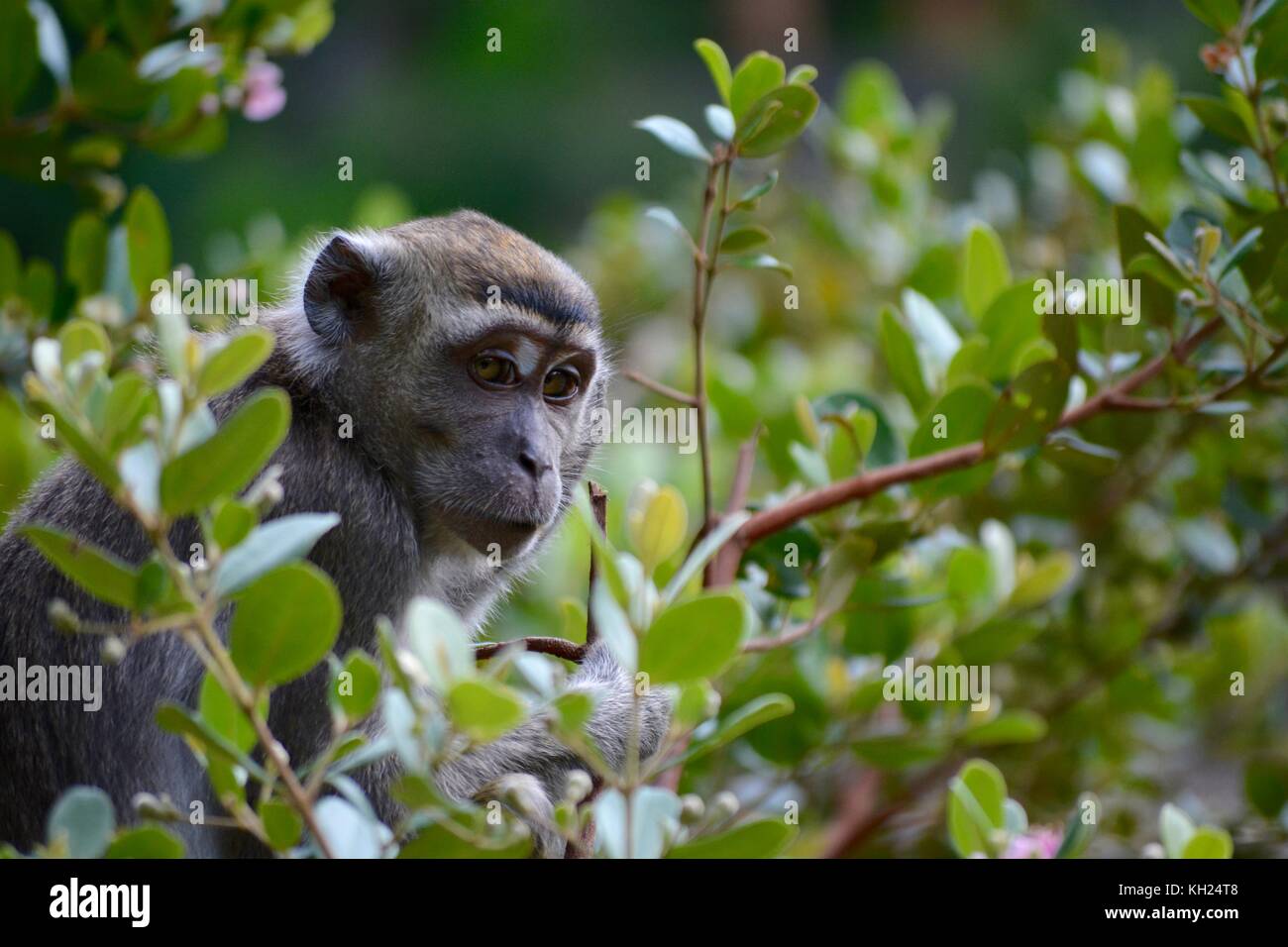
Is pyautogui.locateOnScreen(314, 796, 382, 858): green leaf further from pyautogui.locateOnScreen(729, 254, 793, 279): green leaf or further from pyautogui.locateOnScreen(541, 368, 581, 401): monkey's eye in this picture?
pyautogui.locateOnScreen(541, 368, 581, 401): monkey's eye

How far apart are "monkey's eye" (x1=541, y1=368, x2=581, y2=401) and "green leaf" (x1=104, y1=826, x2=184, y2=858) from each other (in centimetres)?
210

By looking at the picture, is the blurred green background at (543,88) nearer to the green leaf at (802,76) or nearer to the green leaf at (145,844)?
the green leaf at (802,76)

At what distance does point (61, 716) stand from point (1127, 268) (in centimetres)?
247

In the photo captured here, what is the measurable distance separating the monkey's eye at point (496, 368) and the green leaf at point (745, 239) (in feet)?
2.94

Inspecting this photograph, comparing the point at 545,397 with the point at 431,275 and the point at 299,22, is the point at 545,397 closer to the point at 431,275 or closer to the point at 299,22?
the point at 431,275

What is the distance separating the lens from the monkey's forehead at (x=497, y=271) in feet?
12.7

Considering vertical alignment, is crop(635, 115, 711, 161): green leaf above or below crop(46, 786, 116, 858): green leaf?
above

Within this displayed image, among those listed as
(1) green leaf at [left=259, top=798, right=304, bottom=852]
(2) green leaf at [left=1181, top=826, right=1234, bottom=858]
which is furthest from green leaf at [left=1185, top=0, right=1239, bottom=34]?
(1) green leaf at [left=259, top=798, right=304, bottom=852]

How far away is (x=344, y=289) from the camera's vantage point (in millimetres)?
3830

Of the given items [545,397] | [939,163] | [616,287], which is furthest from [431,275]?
[616,287]

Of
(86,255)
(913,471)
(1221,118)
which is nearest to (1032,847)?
(913,471)

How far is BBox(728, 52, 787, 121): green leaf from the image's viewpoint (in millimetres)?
2904

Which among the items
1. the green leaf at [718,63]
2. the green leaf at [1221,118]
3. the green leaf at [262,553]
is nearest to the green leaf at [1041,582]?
the green leaf at [1221,118]

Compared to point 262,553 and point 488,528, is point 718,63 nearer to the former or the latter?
point 488,528
